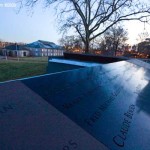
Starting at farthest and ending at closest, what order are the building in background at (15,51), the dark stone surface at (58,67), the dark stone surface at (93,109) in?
the building in background at (15,51) < the dark stone surface at (58,67) < the dark stone surface at (93,109)

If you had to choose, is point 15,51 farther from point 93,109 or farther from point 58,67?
point 93,109

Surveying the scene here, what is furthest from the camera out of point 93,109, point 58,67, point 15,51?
point 15,51

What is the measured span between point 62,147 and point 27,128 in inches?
11.4

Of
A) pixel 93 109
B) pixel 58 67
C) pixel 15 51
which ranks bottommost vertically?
pixel 15 51

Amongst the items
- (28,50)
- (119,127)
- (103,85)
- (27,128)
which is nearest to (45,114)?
(27,128)

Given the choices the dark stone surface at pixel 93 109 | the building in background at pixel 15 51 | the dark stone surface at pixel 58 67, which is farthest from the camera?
the building in background at pixel 15 51

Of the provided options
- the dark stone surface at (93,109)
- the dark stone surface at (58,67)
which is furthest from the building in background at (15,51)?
the dark stone surface at (93,109)

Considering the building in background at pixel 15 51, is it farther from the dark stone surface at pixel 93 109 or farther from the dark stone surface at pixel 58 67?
the dark stone surface at pixel 93 109

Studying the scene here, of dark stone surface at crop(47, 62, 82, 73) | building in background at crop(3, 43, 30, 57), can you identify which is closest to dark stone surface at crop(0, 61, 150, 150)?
dark stone surface at crop(47, 62, 82, 73)

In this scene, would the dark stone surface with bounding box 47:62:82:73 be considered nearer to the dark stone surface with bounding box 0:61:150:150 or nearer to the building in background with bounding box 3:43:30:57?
the dark stone surface with bounding box 0:61:150:150

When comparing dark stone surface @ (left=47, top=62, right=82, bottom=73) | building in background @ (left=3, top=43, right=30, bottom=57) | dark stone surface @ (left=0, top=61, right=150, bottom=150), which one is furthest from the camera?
building in background @ (left=3, top=43, right=30, bottom=57)

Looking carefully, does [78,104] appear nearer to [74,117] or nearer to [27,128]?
[74,117]

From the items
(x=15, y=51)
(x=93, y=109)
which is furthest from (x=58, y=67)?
(x=15, y=51)

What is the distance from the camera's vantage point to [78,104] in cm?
214
